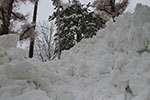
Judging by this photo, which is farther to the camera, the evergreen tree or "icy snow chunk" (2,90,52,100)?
the evergreen tree

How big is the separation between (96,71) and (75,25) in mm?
5887

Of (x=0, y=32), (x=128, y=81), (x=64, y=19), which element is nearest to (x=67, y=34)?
(x=64, y=19)

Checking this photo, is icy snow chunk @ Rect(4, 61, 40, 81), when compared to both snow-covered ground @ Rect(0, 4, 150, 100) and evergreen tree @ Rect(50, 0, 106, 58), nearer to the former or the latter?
snow-covered ground @ Rect(0, 4, 150, 100)

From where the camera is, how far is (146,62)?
336 cm

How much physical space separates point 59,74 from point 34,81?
0.84m

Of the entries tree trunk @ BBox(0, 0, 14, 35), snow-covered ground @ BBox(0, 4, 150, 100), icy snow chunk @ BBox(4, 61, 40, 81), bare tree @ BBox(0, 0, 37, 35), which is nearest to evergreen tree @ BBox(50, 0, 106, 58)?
bare tree @ BBox(0, 0, 37, 35)

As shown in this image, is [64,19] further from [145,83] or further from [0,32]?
[145,83]

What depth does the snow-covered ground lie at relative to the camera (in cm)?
340

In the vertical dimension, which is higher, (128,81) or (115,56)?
(115,56)

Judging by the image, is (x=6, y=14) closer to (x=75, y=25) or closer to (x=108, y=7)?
(x=75, y=25)

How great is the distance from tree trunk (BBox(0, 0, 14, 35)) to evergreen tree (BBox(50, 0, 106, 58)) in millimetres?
2392

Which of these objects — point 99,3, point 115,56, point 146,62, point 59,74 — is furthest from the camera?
point 99,3

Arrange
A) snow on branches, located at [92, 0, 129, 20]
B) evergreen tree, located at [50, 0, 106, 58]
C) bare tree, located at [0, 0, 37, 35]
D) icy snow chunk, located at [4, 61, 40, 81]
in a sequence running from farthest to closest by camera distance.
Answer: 1. snow on branches, located at [92, 0, 129, 20]
2. evergreen tree, located at [50, 0, 106, 58]
3. bare tree, located at [0, 0, 37, 35]
4. icy snow chunk, located at [4, 61, 40, 81]

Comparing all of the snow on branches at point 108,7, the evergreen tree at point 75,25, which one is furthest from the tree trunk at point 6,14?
the snow on branches at point 108,7
